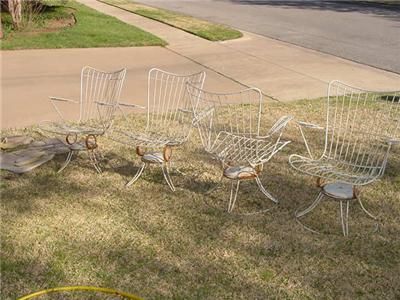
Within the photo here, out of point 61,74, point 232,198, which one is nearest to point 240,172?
point 232,198

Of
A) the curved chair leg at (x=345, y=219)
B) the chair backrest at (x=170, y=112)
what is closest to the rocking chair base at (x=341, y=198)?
the curved chair leg at (x=345, y=219)

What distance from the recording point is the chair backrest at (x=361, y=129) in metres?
4.81

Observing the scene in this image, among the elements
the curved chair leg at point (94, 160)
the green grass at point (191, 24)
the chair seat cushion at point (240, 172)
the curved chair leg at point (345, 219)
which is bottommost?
the green grass at point (191, 24)

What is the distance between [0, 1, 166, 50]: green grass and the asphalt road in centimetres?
340

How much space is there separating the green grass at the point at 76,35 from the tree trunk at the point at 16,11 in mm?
218

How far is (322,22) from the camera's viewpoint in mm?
15922

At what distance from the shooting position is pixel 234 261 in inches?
142

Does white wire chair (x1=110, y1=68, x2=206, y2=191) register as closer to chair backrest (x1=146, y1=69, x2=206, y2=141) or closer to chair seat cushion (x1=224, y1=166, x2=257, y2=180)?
chair backrest (x1=146, y1=69, x2=206, y2=141)

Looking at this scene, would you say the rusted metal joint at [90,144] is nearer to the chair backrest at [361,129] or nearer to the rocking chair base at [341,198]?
the rocking chair base at [341,198]

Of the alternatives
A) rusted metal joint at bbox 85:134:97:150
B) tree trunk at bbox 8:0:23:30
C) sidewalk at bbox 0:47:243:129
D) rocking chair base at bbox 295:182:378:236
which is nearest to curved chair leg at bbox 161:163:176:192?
rusted metal joint at bbox 85:134:97:150

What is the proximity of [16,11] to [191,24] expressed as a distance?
4.72m

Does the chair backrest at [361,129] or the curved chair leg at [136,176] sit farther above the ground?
the chair backrest at [361,129]

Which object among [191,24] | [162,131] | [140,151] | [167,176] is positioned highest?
[140,151]

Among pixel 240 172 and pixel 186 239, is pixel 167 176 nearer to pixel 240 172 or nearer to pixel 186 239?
pixel 240 172
